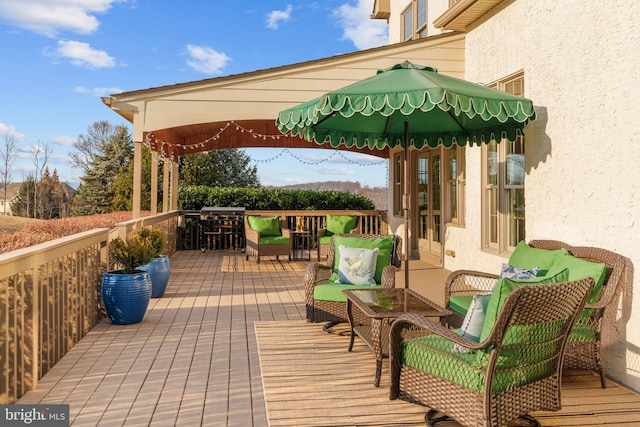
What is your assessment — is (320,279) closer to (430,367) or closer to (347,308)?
(347,308)

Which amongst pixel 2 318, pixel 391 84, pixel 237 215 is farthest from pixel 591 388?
pixel 237 215

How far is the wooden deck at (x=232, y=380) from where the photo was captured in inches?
113

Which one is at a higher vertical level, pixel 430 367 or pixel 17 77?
pixel 17 77

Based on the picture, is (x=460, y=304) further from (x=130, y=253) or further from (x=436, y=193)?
(x=436, y=193)

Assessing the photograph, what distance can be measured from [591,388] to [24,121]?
1459 inches

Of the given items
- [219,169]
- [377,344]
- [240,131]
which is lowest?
[377,344]

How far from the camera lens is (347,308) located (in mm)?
4223

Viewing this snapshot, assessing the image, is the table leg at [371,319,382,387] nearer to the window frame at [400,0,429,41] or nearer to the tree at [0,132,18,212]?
the window frame at [400,0,429,41]

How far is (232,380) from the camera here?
348 cm

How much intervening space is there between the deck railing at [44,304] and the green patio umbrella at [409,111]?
7.23 feet

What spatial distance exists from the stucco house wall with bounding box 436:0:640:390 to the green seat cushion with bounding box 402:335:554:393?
1267mm

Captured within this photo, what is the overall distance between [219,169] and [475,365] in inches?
899

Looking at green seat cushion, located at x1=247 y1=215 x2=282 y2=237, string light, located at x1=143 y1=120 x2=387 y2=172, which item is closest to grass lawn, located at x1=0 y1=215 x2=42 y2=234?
string light, located at x1=143 y1=120 x2=387 y2=172

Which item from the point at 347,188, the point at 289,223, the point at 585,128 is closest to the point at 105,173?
the point at 347,188
